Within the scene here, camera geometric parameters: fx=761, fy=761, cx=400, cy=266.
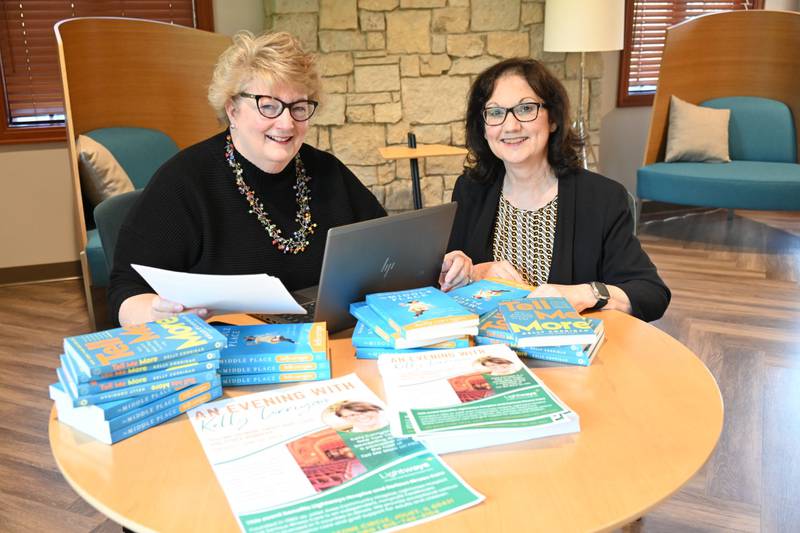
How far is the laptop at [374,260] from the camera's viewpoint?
1.40 metres

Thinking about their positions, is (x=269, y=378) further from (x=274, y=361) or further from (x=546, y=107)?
(x=546, y=107)

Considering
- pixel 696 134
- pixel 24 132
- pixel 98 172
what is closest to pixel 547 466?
pixel 98 172

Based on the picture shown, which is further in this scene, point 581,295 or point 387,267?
point 581,295

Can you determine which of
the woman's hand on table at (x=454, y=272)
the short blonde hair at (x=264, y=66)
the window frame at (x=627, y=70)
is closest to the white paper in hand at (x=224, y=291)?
the woman's hand on table at (x=454, y=272)

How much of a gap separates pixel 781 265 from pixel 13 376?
4067 mm

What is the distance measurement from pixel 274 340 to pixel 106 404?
32 centimetres

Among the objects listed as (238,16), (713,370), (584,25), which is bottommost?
(713,370)

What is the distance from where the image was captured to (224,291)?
1.37m

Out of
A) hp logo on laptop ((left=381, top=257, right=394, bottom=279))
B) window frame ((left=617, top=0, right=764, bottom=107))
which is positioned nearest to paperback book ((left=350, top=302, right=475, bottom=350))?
hp logo on laptop ((left=381, top=257, right=394, bottom=279))

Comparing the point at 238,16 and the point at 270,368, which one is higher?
the point at 238,16

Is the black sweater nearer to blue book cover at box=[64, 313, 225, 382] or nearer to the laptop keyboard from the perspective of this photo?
the laptop keyboard

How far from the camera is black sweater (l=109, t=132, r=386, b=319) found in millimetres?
1737

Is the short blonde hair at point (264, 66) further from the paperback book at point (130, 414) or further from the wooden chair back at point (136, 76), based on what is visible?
the wooden chair back at point (136, 76)

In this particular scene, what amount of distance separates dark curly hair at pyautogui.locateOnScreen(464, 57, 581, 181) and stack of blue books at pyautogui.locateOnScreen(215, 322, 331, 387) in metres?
0.98
